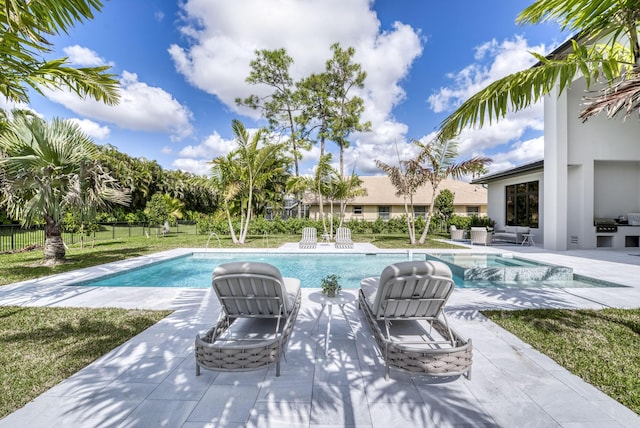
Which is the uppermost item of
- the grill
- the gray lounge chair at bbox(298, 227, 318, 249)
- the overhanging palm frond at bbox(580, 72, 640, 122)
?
the overhanging palm frond at bbox(580, 72, 640, 122)

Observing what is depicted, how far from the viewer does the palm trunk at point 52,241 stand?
8837 mm

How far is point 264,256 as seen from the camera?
1256 centimetres

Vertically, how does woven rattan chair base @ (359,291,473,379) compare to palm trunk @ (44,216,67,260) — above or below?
below

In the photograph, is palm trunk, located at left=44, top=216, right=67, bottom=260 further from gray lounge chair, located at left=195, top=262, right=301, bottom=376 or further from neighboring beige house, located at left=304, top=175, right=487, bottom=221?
neighboring beige house, located at left=304, top=175, right=487, bottom=221

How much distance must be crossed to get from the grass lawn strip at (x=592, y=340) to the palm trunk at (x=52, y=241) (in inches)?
483

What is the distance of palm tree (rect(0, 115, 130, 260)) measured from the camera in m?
7.78

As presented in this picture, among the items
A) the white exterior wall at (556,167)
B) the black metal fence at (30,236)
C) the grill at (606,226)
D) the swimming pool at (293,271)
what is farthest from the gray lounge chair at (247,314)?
the grill at (606,226)

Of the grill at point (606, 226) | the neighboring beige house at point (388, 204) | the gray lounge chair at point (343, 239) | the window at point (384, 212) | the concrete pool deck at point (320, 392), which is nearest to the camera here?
the concrete pool deck at point (320, 392)

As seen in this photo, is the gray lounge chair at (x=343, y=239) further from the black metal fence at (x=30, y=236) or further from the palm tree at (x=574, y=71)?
the black metal fence at (x=30, y=236)

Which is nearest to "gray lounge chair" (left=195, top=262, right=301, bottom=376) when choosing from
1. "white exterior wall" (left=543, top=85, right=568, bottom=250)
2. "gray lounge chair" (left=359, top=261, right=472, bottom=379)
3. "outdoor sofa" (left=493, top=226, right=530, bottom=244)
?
"gray lounge chair" (left=359, top=261, right=472, bottom=379)

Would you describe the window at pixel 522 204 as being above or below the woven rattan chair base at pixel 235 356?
above

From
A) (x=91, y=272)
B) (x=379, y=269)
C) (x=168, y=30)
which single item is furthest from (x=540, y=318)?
(x=168, y=30)

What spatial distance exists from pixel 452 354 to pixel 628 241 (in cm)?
1704

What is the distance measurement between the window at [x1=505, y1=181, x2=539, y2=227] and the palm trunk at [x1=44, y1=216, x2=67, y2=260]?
2143 cm
